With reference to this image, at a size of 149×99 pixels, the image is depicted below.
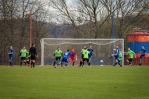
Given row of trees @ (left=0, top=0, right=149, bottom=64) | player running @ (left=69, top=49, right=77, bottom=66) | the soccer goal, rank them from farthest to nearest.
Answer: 1. row of trees @ (left=0, top=0, right=149, bottom=64)
2. the soccer goal
3. player running @ (left=69, top=49, right=77, bottom=66)

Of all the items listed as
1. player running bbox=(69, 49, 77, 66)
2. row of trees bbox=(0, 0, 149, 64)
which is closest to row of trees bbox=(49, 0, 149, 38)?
row of trees bbox=(0, 0, 149, 64)

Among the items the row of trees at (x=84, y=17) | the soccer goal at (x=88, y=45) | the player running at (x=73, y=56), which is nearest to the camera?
the player running at (x=73, y=56)

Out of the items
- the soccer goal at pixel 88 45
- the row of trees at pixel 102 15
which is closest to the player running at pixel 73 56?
the soccer goal at pixel 88 45

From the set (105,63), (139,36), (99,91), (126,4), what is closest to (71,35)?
(126,4)

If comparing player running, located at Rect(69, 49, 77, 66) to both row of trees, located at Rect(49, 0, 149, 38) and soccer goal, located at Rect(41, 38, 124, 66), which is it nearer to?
soccer goal, located at Rect(41, 38, 124, 66)

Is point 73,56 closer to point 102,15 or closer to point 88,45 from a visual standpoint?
point 88,45

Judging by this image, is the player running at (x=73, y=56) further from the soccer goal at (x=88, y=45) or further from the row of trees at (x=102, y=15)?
the row of trees at (x=102, y=15)

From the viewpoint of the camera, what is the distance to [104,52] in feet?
147

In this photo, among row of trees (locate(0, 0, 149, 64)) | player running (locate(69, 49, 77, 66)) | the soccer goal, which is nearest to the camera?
player running (locate(69, 49, 77, 66))

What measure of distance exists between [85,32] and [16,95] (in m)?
47.8

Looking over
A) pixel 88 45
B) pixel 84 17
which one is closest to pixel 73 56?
pixel 88 45

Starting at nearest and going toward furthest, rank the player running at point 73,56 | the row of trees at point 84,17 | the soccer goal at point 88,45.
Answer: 1. the player running at point 73,56
2. the soccer goal at point 88,45
3. the row of trees at point 84,17

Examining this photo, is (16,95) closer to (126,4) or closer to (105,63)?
(105,63)

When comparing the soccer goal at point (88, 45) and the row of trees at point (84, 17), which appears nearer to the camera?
Answer: the soccer goal at point (88, 45)
